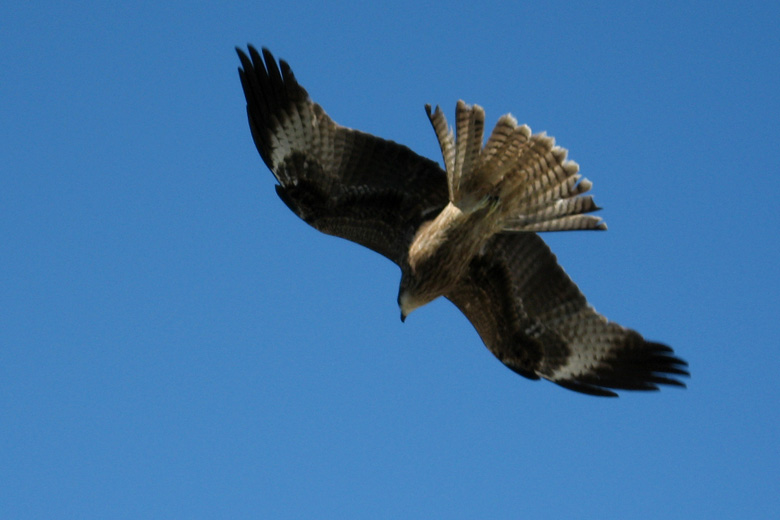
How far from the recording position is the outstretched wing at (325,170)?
793cm

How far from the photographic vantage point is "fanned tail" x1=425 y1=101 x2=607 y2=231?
Answer: 7.28 meters

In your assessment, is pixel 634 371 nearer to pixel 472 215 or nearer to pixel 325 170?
pixel 472 215

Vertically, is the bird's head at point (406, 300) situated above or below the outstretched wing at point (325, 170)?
below

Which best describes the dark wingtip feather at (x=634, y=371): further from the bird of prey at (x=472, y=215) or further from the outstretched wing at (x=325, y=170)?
the outstretched wing at (x=325, y=170)

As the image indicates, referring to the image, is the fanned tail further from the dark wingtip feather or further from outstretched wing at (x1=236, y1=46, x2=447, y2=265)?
the dark wingtip feather

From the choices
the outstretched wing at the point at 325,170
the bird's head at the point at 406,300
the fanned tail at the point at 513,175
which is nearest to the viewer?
the fanned tail at the point at 513,175

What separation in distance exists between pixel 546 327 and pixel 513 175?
5.02 feet

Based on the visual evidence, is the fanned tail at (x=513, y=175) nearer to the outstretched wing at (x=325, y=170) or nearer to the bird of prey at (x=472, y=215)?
the bird of prey at (x=472, y=215)

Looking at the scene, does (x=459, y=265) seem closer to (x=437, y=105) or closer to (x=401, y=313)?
(x=401, y=313)

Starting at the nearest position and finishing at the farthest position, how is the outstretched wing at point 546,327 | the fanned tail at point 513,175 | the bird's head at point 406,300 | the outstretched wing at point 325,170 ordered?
the fanned tail at point 513,175 → the bird's head at point 406,300 → the outstretched wing at point 325,170 → the outstretched wing at point 546,327

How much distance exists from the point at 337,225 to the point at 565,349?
6.87 ft

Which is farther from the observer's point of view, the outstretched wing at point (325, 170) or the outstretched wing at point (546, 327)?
the outstretched wing at point (546, 327)

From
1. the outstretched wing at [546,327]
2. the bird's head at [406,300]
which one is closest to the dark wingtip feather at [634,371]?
the outstretched wing at [546,327]

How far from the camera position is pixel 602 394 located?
810 centimetres
